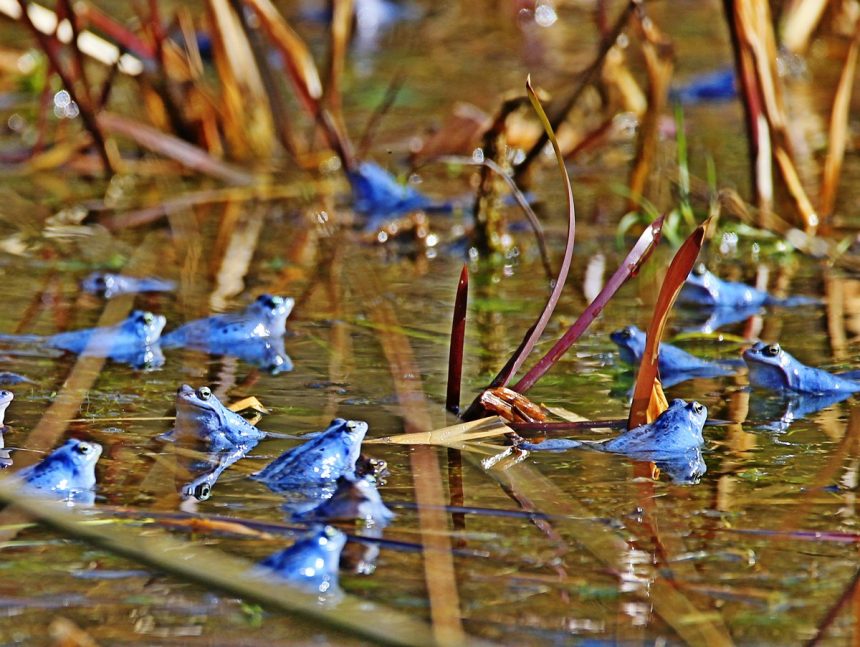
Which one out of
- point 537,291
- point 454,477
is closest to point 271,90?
point 537,291

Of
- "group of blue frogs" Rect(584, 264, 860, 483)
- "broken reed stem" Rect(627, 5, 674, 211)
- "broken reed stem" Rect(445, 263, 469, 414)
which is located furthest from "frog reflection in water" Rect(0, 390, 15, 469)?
"broken reed stem" Rect(627, 5, 674, 211)

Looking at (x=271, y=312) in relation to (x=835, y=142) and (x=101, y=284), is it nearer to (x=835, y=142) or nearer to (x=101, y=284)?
(x=101, y=284)

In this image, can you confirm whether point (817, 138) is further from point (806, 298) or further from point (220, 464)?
point (220, 464)

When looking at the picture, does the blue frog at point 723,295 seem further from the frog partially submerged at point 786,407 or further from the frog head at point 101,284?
the frog head at point 101,284

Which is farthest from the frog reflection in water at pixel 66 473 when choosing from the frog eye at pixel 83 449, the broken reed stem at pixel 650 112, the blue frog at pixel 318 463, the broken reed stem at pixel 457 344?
the broken reed stem at pixel 650 112

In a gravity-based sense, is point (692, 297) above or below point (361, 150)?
below

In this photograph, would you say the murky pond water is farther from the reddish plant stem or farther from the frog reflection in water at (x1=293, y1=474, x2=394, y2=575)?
the reddish plant stem

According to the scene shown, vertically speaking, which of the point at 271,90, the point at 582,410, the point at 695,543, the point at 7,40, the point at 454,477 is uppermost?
the point at 7,40
